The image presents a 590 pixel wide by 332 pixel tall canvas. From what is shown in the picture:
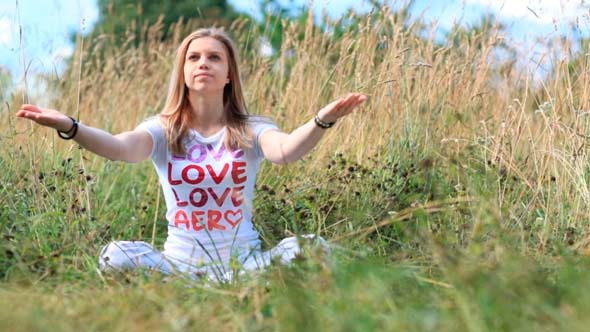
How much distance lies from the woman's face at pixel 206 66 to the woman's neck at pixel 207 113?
0.04 metres

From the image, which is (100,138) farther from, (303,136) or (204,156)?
(303,136)

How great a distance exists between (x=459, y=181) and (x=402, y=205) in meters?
0.27

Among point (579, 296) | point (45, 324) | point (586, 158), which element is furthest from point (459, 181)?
point (45, 324)

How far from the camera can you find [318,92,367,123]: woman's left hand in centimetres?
281

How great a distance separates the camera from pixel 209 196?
328cm

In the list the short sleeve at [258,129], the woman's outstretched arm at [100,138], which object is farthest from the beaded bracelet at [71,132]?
the short sleeve at [258,129]

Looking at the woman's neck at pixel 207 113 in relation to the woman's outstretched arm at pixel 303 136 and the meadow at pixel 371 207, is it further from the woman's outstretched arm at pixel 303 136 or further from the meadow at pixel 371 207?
the meadow at pixel 371 207

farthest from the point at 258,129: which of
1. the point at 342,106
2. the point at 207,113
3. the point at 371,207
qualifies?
the point at 371,207

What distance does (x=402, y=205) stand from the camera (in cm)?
379

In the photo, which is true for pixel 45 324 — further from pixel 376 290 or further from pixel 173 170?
pixel 173 170

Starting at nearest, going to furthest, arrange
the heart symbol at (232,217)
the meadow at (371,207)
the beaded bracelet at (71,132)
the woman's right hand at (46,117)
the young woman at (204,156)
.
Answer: the meadow at (371,207) < the woman's right hand at (46,117) < the beaded bracelet at (71,132) < the young woman at (204,156) < the heart symbol at (232,217)

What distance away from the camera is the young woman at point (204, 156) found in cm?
318

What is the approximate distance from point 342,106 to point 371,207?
3.21ft

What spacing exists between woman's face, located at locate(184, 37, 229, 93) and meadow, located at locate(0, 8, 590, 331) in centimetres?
62
